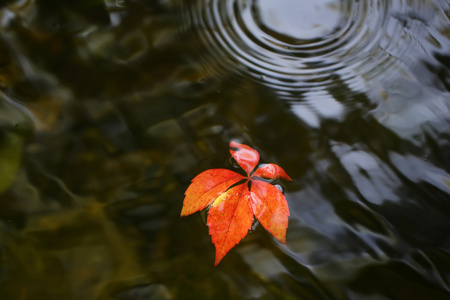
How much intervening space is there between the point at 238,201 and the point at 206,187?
0.12m

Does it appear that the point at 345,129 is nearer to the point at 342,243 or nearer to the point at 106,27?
the point at 342,243

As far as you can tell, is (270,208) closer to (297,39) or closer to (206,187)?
(206,187)

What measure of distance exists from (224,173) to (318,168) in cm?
32

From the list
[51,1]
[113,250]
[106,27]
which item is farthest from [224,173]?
[51,1]

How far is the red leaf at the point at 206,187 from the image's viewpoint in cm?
119

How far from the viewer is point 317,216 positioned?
3.90 ft

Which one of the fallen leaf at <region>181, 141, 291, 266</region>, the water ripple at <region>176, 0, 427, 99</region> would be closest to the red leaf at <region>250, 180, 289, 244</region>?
the fallen leaf at <region>181, 141, 291, 266</region>

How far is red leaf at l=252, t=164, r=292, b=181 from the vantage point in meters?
1.25

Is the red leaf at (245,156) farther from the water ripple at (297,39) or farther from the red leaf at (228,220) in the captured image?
the water ripple at (297,39)

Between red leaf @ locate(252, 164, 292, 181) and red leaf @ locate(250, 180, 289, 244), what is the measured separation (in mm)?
27

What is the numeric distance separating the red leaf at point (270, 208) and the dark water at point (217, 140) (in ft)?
0.09

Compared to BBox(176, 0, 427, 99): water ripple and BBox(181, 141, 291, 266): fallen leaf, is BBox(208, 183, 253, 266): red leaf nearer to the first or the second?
BBox(181, 141, 291, 266): fallen leaf

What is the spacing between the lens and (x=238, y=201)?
118cm

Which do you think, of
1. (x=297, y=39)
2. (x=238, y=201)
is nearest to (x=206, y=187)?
(x=238, y=201)
